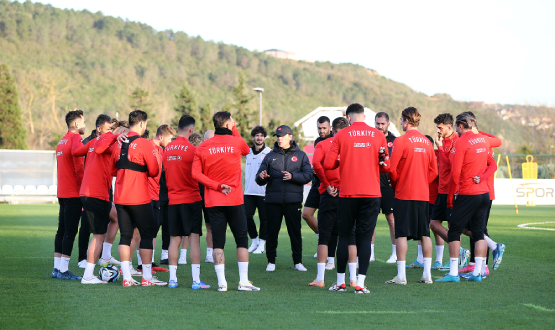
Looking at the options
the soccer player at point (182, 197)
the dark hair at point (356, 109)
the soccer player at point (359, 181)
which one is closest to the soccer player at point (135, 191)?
the soccer player at point (182, 197)

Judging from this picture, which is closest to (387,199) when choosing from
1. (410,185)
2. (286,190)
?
(286,190)

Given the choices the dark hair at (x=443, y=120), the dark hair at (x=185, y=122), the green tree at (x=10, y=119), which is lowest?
the dark hair at (x=185, y=122)

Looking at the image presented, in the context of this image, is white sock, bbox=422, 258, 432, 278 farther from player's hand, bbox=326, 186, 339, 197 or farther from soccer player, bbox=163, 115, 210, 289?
soccer player, bbox=163, 115, 210, 289

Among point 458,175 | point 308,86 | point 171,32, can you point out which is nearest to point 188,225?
point 458,175

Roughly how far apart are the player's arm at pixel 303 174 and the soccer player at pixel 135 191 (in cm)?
233

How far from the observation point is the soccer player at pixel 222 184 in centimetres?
641

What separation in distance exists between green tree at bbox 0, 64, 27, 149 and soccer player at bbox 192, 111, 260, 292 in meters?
44.6

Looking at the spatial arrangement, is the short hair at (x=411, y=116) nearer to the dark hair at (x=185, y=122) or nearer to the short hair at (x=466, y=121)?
the short hair at (x=466, y=121)

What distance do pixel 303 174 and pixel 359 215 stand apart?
215 cm

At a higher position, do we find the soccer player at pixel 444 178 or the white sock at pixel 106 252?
the soccer player at pixel 444 178

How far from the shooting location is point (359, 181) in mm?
6188

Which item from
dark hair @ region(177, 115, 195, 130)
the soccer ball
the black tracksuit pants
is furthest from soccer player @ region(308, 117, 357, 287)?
the soccer ball

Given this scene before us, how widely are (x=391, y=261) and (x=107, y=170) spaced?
4.85 meters

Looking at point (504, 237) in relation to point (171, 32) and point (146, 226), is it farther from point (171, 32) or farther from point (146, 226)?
point (171, 32)
